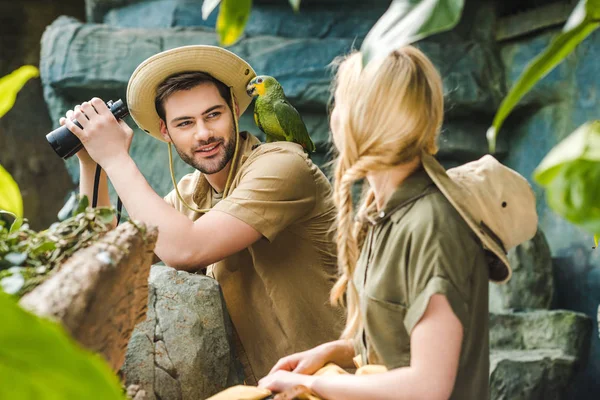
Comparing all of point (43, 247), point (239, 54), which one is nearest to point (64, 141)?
point (43, 247)

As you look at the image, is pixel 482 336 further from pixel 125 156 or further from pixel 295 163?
pixel 125 156

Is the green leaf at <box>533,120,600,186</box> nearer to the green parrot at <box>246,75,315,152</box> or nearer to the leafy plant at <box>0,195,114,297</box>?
the leafy plant at <box>0,195,114,297</box>

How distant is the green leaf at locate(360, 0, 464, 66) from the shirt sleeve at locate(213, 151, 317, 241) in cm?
114

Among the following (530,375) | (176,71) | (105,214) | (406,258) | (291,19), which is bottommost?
(530,375)

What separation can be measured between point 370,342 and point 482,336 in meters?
0.18

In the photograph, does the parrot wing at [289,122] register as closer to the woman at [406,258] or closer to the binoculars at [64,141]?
the binoculars at [64,141]

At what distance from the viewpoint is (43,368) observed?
494 millimetres

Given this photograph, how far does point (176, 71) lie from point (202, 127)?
6.1 inches

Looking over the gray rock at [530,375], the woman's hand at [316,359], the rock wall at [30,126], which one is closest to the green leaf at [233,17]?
the woman's hand at [316,359]

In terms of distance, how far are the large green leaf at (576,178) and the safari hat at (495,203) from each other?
1.93ft

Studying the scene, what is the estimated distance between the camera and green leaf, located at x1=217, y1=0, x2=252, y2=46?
78 cm

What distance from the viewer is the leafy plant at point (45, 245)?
45.0 inches

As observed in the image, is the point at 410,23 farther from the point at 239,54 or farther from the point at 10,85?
the point at 239,54

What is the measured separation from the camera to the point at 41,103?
6.02 m
